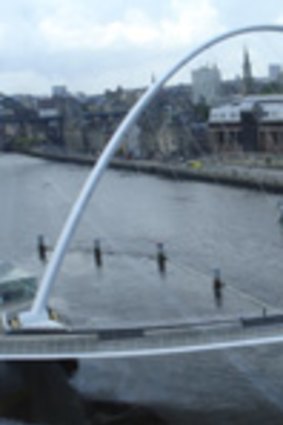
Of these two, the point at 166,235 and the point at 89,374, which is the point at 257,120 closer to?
the point at 166,235

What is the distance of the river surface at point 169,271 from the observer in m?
9.37

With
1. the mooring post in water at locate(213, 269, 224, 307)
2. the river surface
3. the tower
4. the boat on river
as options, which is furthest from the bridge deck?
the tower

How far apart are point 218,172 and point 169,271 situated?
18459mm

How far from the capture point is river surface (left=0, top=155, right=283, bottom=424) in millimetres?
9367

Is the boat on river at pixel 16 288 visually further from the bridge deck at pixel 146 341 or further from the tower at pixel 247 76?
the tower at pixel 247 76

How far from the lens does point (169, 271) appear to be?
53.1ft

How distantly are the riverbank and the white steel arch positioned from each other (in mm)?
14863

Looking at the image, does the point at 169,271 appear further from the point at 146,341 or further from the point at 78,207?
the point at 146,341

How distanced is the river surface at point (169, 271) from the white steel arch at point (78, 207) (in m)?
0.89

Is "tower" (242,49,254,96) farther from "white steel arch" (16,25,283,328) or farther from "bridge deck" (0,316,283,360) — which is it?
"bridge deck" (0,316,283,360)

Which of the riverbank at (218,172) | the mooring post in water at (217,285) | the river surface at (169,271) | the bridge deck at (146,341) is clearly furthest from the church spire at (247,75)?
the bridge deck at (146,341)

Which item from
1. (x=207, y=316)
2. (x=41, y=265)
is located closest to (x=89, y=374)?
(x=207, y=316)

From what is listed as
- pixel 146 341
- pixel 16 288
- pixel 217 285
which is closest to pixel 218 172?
pixel 217 285

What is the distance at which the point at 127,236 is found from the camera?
2086 centimetres
